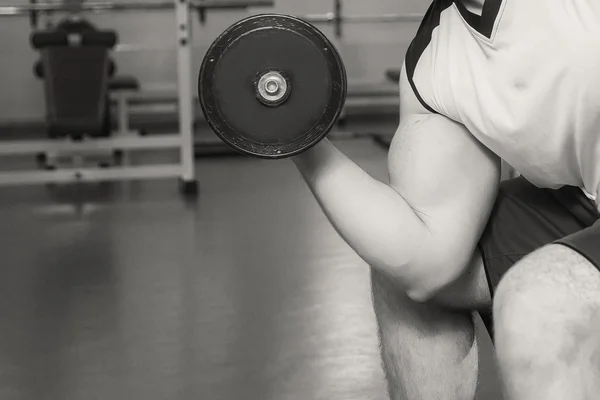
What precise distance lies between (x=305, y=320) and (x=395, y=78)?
2.87m

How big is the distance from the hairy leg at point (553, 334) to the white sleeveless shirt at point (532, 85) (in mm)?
159

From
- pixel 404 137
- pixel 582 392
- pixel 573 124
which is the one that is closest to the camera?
pixel 582 392

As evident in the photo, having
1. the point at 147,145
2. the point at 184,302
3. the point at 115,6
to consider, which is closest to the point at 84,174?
the point at 147,145

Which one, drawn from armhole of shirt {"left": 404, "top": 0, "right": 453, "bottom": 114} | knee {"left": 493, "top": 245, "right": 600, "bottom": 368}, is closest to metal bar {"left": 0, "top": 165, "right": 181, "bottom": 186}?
armhole of shirt {"left": 404, "top": 0, "right": 453, "bottom": 114}

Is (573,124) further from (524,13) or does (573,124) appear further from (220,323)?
(220,323)

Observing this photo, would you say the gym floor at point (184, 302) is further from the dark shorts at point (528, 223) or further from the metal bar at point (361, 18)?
the metal bar at point (361, 18)

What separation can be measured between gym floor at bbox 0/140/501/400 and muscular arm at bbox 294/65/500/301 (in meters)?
0.78

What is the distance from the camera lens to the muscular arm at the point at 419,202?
104 cm

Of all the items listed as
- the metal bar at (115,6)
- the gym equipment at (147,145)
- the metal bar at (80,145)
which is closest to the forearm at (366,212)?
the gym equipment at (147,145)

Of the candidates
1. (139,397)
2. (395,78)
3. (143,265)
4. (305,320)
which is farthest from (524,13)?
(395,78)

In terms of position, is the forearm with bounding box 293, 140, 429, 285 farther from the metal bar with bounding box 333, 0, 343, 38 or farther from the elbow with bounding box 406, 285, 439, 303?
the metal bar with bounding box 333, 0, 343, 38

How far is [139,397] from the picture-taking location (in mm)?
1809

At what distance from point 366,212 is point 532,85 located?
218mm

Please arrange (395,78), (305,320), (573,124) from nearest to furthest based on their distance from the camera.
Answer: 1. (573,124)
2. (305,320)
3. (395,78)
